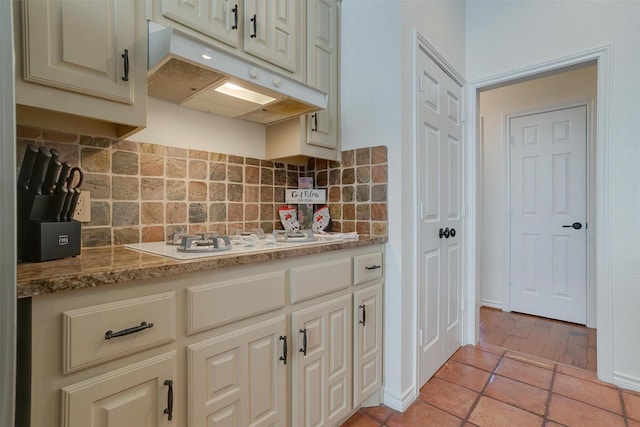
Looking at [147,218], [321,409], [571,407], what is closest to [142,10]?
[147,218]

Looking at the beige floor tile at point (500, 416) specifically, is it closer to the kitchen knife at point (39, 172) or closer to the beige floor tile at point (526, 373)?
the beige floor tile at point (526, 373)

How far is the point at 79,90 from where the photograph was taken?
937 millimetres

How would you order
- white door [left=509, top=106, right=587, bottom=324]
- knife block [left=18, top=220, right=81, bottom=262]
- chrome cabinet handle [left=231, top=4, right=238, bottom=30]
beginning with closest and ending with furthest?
knife block [left=18, top=220, right=81, bottom=262] → chrome cabinet handle [left=231, top=4, right=238, bottom=30] → white door [left=509, top=106, right=587, bottom=324]

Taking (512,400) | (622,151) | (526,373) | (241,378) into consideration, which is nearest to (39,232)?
(241,378)

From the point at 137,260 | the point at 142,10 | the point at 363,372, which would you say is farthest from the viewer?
the point at 363,372

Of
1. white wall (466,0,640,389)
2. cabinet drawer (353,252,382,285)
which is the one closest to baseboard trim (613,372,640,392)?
white wall (466,0,640,389)

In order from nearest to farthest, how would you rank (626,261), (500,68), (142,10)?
(142,10)
(626,261)
(500,68)

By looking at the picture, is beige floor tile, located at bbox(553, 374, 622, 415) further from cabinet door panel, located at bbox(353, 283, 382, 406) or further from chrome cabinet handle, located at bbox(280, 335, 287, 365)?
chrome cabinet handle, located at bbox(280, 335, 287, 365)

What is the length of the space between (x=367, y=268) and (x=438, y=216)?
0.71 meters

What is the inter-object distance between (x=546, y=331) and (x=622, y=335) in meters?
0.90

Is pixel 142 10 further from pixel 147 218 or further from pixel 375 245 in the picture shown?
pixel 375 245

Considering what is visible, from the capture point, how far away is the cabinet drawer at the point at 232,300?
0.88m

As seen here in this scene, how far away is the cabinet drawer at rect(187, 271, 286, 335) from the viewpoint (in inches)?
34.7

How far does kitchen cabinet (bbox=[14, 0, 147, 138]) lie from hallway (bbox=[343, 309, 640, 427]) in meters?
1.71
